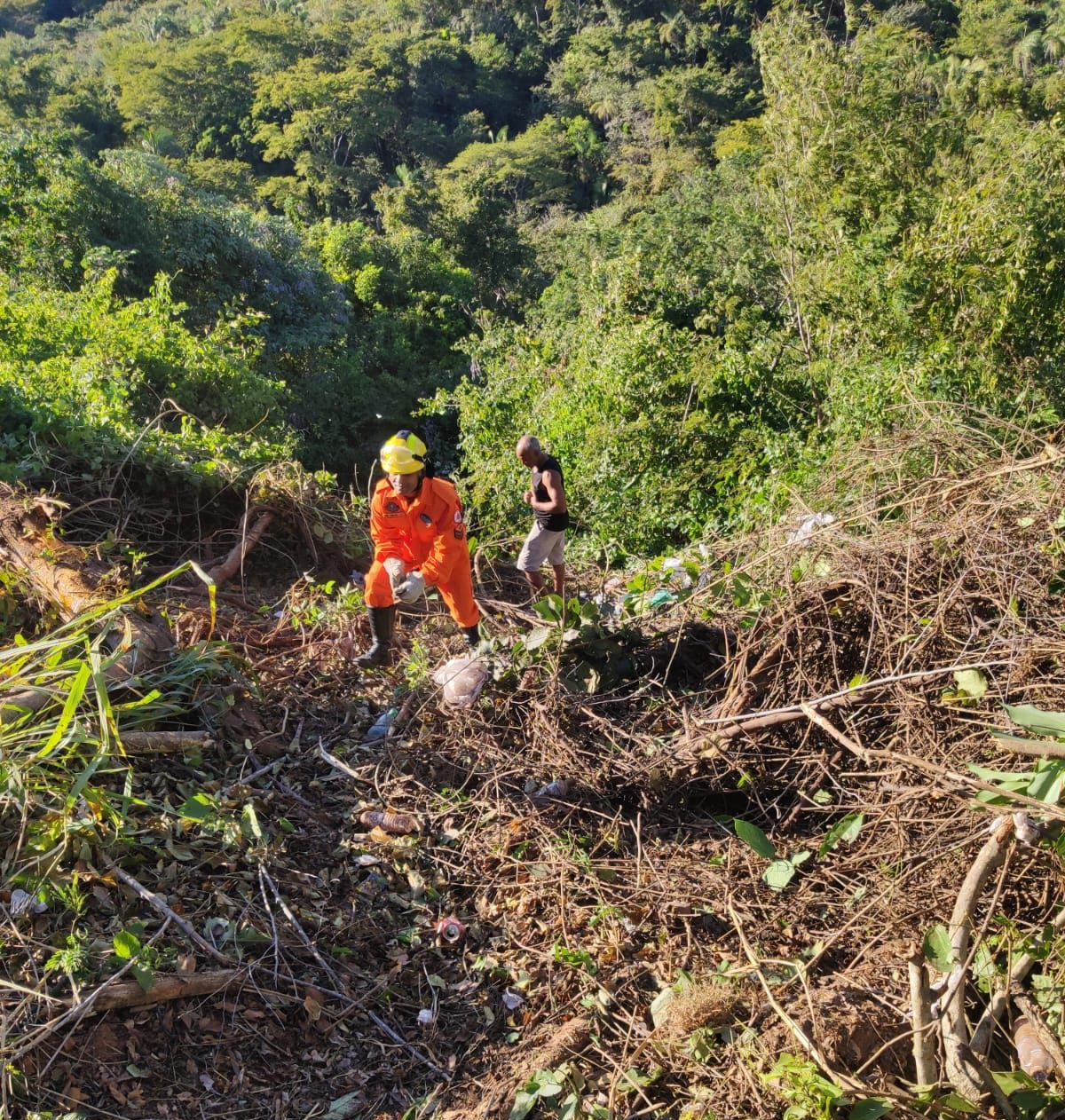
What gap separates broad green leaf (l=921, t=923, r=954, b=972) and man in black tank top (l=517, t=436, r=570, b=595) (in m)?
3.05

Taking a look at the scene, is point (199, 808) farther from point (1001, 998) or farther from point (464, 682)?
point (1001, 998)

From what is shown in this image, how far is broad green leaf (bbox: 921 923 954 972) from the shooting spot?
2502mm

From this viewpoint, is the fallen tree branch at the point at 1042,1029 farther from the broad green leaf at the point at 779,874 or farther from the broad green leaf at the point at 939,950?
the broad green leaf at the point at 779,874

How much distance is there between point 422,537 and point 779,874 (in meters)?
2.26

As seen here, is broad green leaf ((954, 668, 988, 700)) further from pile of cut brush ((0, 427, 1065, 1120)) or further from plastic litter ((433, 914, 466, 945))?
plastic litter ((433, 914, 466, 945))

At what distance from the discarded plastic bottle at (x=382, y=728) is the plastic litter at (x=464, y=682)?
277 millimetres

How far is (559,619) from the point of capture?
415cm

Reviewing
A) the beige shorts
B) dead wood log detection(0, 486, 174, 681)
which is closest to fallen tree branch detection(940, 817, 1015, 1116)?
dead wood log detection(0, 486, 174, 681)

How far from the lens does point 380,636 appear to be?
4.71 m

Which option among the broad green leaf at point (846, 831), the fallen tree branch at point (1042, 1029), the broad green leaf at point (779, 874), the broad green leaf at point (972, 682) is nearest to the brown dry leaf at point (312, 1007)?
the broad green leaf at point (779, 874)

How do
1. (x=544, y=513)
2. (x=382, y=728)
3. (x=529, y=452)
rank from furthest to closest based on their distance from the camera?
(x=544, y=513) < (x=529, y=452) < (x=382, y=728)

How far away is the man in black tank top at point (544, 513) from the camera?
5363 millimetres

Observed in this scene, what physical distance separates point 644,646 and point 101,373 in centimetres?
538

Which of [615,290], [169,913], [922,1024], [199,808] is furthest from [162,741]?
[615,290]
